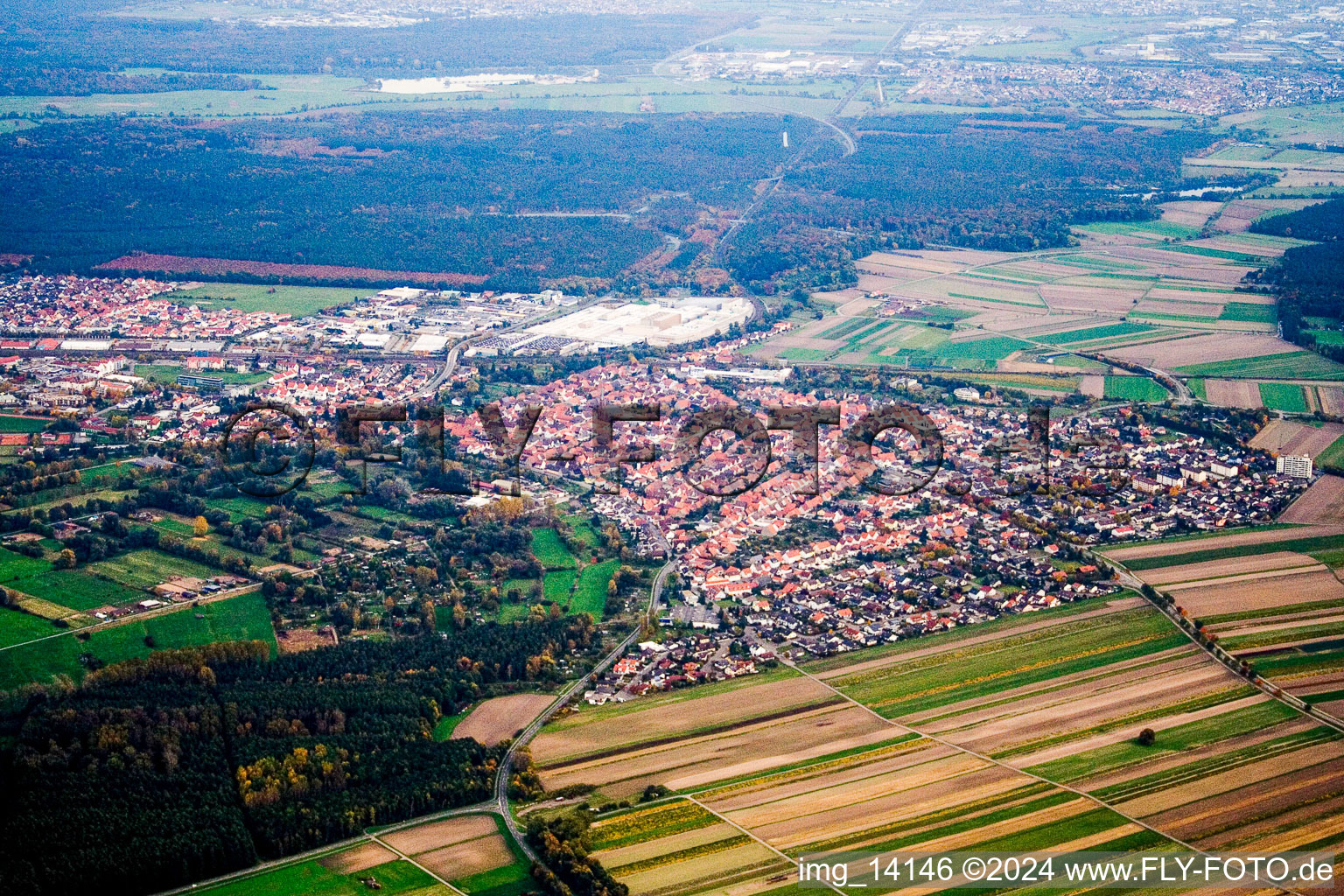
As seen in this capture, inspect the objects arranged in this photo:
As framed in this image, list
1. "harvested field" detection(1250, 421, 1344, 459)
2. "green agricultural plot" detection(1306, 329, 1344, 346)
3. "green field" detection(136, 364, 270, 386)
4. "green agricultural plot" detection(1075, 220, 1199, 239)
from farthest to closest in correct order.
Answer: "green agricultural plot" detection(1075, 220, 1199, 239) → "green agricultural plot" detection(1306, 329, 1344, 346) → "green field" detection(136, 364, 270, 386) → "harvested field" detection(1250, 421, 1344, 459)

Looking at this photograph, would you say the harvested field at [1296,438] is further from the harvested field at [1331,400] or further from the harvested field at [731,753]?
the harvested field at [731,753]

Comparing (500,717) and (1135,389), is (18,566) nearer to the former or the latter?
(500,717)

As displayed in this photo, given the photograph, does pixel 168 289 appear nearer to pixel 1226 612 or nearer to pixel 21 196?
pixel 21 196

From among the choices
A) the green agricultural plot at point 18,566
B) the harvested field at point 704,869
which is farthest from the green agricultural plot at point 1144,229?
the harvested field at point 704,869

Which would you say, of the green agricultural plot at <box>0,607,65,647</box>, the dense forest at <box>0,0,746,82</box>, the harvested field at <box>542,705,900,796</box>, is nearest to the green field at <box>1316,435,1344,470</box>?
the harvested field at <box>542,705,900,796</box>

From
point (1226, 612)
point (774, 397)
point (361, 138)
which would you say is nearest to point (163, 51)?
point (361, 138)

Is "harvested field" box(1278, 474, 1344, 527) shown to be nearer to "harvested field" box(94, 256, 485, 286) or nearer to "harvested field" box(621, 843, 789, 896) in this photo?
"harvested field" box(621, 843, 789, 896)

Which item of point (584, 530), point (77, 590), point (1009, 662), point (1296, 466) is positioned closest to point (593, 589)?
point (584, 530)
